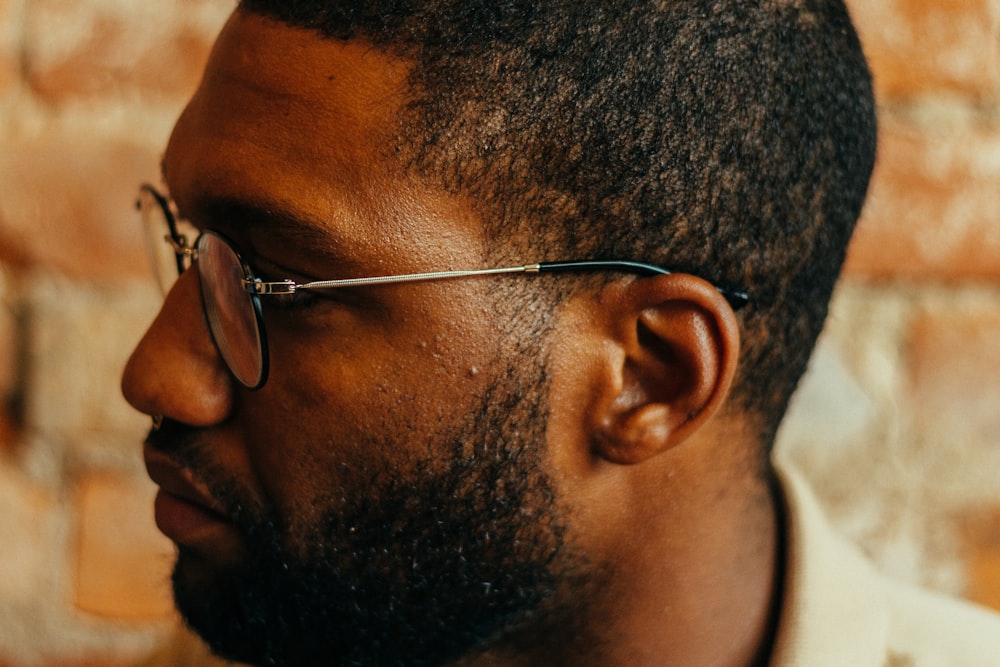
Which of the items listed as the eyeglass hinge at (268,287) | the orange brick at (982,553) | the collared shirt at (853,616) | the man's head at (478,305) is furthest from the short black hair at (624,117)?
the orange brick at (982,553)

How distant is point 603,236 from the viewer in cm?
64

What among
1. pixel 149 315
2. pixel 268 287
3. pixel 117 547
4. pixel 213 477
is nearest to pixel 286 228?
pixel 268 287

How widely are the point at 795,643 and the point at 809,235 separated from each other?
0.28 m

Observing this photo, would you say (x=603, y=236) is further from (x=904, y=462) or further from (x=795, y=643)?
(x=904, y=462)

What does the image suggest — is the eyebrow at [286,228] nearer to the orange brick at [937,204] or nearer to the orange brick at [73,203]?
the orange brick at [73,203]

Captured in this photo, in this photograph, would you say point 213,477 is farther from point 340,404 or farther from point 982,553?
point 982,553

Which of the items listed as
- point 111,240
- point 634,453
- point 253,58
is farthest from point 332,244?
point 111,240

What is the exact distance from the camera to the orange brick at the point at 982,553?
0.92 m

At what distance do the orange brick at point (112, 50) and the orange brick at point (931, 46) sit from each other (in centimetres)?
56

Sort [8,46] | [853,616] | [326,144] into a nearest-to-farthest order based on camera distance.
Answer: [326,144]
[853,616]
[8,46]

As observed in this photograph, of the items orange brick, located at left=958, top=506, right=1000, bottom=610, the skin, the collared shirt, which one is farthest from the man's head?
orange brick, located at left=958, top=506, right=1000, bottom=610

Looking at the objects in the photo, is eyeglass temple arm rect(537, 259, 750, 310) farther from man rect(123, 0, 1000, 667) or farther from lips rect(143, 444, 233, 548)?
lips rect(143, 444, 233, 548)

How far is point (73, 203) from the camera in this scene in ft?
2.88

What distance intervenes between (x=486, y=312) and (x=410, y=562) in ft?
0.56
